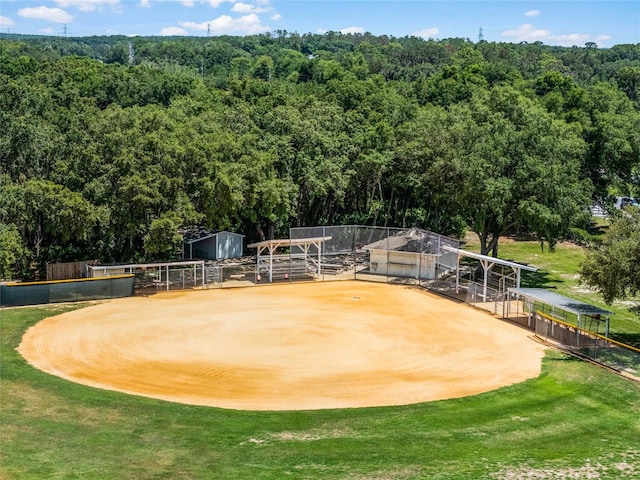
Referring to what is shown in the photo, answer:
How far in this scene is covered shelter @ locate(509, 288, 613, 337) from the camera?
35.7 m

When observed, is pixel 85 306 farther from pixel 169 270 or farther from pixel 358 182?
pixel 358 182

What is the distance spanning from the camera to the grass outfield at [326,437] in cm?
2069

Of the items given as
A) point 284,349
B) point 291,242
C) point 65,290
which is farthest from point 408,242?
point 65,290

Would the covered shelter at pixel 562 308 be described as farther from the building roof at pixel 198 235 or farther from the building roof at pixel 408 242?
the building roof at pixel 198 235

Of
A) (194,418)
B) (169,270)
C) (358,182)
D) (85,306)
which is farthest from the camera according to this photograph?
(358,182)

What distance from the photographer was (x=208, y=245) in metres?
55.3

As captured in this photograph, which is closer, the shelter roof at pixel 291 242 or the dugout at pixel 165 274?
the dugout at pixel 165 274

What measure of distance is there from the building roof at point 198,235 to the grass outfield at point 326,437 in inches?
999

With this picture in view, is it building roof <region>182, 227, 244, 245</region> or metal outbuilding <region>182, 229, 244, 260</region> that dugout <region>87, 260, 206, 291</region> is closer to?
metal outbuilding <region>182, 229, 244, 260</region>

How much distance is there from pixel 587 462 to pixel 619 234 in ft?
50.6

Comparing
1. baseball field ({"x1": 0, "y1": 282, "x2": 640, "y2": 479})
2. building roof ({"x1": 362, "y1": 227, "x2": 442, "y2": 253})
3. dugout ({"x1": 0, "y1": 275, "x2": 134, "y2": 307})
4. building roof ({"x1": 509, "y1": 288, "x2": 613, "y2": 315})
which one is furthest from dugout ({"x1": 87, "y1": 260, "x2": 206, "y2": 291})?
building roof ({"x1": 509, "y1": 288, "x2": 613, "y2": 315})

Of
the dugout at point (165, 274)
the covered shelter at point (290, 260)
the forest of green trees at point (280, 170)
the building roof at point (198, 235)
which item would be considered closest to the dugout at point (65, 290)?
the dugout at point (165, 274)

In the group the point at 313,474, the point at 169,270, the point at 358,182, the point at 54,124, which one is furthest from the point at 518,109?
the point at 313,474

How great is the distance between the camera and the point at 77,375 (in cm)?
3102
